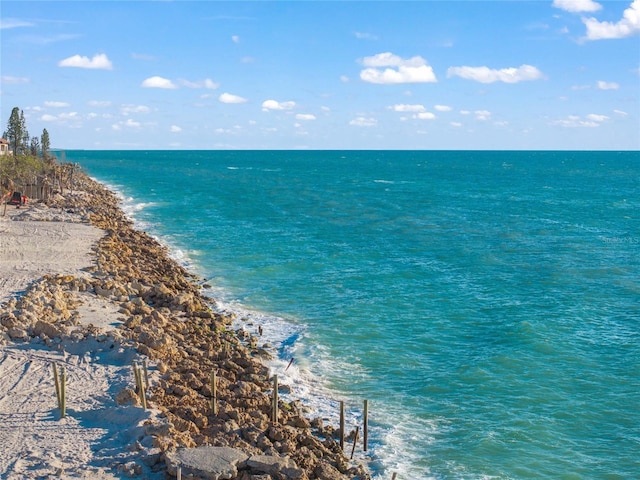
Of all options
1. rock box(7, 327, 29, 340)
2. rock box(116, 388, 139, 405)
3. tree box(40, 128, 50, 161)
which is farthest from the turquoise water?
tree box(40, 128, 50, 161)

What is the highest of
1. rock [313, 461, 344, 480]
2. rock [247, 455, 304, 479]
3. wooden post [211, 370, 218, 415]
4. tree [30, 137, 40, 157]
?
tree [30, 137, 40, 157]

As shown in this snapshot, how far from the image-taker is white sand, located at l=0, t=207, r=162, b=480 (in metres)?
18.3

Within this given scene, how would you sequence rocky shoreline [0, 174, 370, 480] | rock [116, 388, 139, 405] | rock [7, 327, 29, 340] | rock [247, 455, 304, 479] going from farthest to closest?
rock [7, 327, 29, 340], rock [116, 388, 139, 405], rocky shoreline [0, 174, 370, 480], rock [247, 455, 304, 479]

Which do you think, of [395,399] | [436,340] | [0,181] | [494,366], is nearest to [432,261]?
[436,340]

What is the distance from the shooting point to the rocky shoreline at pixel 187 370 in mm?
18969

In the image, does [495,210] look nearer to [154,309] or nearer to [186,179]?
[154,309]

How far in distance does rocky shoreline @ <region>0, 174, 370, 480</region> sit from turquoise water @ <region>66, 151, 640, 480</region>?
80.9 inches

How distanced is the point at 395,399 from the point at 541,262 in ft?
89.6

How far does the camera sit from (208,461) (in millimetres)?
18188

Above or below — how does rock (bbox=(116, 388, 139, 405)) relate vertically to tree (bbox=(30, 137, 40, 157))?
below

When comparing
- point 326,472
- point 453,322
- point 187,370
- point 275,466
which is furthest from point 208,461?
point 453,322

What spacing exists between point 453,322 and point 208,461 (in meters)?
19.8

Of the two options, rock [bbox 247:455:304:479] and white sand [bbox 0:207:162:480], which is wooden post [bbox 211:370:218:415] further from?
rock [bbox 247:455:304:479]

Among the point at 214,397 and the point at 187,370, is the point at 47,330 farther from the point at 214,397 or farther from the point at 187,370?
the point at 214,397
